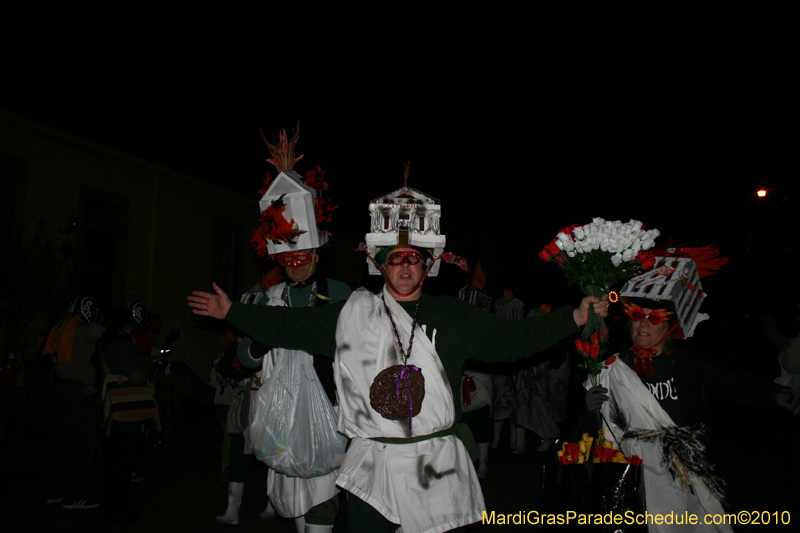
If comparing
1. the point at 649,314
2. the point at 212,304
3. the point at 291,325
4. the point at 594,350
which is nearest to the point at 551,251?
the point at 594,350

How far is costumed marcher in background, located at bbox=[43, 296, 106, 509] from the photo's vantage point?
19.4 feet

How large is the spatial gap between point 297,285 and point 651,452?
8.75ft

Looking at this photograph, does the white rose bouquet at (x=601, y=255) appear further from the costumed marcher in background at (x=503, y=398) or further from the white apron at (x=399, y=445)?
the costumed marcher in background at (x=503, y=398)

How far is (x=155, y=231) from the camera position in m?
11.6

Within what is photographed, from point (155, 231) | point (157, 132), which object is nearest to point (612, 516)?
point (155, 231)

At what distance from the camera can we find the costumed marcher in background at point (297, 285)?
4066mm

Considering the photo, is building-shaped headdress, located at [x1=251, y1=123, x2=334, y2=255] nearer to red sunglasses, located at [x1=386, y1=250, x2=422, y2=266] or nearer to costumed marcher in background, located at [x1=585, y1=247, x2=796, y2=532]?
red sunglasses, located at [x1=386, y1=250, x2=422, y2=266]

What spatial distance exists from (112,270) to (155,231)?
1.13 metres

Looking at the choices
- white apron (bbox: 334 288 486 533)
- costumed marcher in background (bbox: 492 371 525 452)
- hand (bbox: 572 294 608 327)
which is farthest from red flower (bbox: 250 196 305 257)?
costumed marcher in background (bbox: 492 371 525 452)

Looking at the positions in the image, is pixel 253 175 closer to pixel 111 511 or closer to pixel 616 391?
pixel 111 511

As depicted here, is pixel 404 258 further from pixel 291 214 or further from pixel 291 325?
pixel 291 214

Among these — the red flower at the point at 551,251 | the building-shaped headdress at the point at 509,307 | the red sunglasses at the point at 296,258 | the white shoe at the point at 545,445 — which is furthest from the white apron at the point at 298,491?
the white shoe at the point at 545,445

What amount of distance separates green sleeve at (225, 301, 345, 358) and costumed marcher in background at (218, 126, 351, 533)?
0.77 metres

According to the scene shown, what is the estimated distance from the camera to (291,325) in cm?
339
